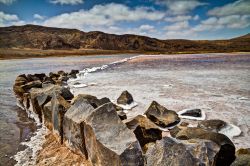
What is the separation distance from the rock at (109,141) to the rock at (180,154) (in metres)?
0.29

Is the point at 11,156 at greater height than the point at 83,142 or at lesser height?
lesser

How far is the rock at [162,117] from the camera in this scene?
645 centimetres

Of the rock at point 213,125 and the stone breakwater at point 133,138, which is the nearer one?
the stone breakwater at point 133,138

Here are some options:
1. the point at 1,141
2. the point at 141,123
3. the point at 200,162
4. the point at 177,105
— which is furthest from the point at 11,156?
the point at 177,105

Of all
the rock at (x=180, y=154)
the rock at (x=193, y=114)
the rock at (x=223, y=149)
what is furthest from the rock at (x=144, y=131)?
the rock at (x=193, y=114)

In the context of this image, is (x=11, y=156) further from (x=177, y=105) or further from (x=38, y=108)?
(x=177, y=105)

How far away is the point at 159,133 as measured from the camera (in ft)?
17.2

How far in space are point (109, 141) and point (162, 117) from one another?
10.2 ft

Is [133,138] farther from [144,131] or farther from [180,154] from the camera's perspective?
[144,131]

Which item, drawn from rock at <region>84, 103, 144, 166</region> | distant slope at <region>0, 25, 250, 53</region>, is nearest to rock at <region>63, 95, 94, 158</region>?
rock at <region>84, 103, 144, 166</region>

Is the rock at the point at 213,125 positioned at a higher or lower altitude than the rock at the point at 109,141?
lower

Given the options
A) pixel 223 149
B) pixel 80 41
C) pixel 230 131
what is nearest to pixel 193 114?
pixel 230 131

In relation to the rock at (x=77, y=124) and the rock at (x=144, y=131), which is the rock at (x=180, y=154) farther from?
the rock at (x=77, y=124)

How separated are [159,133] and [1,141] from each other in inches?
149
